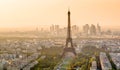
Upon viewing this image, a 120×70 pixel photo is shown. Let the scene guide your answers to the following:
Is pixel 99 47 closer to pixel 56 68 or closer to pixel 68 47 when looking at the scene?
pixel 68 47

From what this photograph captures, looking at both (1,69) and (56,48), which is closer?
(1,69)

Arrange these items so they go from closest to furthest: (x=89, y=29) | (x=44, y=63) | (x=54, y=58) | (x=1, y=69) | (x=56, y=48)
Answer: (x=1, y=69)
(x=44, y=63)
(x=54, y=58)
(x=56, y=48)
(x=89, y=29)

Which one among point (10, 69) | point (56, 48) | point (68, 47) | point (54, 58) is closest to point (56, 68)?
point (10, 69)

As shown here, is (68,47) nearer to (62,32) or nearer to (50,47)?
(50,47)

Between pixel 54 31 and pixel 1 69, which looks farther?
pixel 54 31

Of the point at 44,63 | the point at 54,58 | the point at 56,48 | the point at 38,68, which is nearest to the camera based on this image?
the point at 38,68

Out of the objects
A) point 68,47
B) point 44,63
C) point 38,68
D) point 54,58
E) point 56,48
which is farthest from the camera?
point 56,48

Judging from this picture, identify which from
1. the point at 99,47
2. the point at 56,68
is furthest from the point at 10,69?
the point at 99,47

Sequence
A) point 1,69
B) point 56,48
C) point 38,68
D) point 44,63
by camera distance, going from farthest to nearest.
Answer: point 56,48
point 44,63
point 38,68
point 1,69
